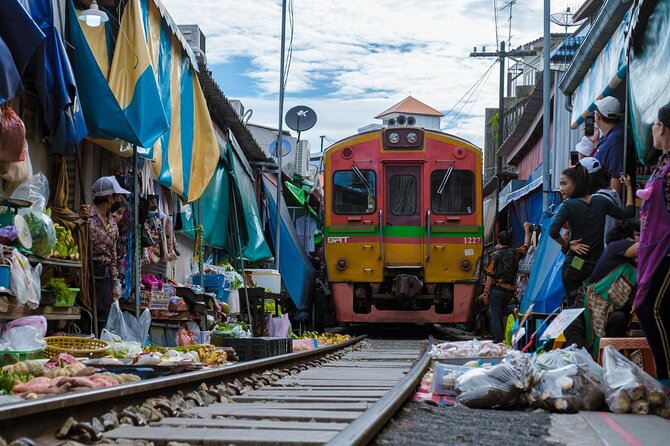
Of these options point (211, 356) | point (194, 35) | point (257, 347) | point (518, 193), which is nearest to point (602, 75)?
point (257, 347)

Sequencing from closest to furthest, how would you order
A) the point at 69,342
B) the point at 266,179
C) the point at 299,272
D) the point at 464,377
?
the point at 464,377 → the point at 69,342 → the point at 299,272 → the point at 266,179

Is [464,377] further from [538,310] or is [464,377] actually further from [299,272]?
[299,272]

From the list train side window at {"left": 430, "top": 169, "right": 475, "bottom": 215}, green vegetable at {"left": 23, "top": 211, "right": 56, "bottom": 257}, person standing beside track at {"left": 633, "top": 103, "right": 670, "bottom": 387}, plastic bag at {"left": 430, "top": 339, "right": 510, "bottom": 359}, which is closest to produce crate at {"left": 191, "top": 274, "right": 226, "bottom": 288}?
train side window at {"left": 430, "top": 169, "right": 475, "bottom": 215}

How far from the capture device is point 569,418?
195 inches

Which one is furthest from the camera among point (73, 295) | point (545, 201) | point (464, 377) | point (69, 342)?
point (545, 201)

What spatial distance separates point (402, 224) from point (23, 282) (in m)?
9.05

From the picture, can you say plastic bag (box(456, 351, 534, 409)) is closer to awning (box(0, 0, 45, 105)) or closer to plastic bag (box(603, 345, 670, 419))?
plastic bag (box(603, 345, 670, 419))

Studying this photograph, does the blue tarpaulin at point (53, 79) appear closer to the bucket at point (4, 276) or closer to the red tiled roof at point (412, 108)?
the bucket at point (4, 276)

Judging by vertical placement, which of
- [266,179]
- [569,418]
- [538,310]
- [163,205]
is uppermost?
[266,179]

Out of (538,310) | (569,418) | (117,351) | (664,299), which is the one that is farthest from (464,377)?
(538,310)

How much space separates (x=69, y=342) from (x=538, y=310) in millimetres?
4399

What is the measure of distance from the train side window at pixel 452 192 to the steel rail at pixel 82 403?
30.0 feet

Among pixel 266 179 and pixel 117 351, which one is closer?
pixel 117 351

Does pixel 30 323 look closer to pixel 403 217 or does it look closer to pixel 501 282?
pixel 501 282
